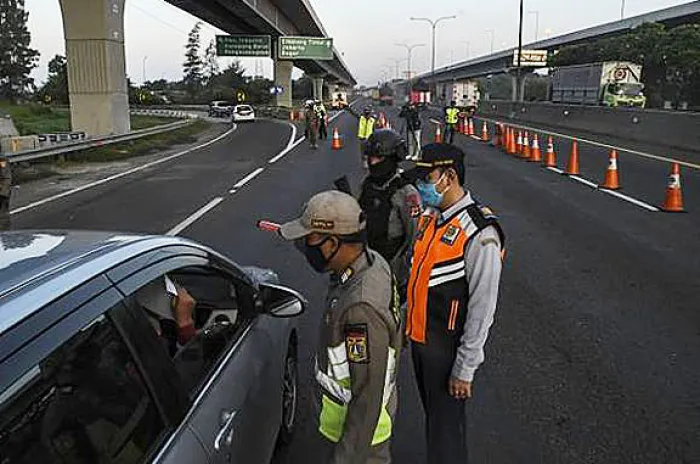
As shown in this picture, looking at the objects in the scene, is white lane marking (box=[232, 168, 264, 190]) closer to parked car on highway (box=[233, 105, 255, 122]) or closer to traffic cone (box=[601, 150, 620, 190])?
traffic cone (box=[601, 150, 620, 190])

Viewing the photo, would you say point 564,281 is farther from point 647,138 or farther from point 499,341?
point 647,138

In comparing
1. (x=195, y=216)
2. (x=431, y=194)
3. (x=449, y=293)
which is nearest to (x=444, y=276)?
(x=449, y=293)

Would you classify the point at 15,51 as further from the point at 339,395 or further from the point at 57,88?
the point at 339,395

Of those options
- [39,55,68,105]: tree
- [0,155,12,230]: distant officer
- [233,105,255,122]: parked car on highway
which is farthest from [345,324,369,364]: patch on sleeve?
[39,55,68,105]: tree

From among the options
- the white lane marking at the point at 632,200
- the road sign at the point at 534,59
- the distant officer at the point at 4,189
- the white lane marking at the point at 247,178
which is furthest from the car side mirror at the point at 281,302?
the road sign at the point at 534,59

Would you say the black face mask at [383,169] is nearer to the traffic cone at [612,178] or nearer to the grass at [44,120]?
the traffic cone at [612,178]

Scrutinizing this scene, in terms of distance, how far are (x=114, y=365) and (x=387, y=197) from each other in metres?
2.58

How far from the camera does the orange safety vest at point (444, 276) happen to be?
9.87ft

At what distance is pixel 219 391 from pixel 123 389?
1.95 feet

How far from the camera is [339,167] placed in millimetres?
19281

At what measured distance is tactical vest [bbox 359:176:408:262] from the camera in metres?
4.30

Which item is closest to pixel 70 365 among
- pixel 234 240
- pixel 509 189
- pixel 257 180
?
pixel 234 240

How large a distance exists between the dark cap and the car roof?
3.72 feet

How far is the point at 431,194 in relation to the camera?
3.20m
